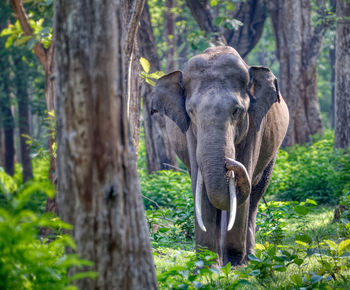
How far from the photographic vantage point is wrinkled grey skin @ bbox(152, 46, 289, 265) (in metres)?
5.66

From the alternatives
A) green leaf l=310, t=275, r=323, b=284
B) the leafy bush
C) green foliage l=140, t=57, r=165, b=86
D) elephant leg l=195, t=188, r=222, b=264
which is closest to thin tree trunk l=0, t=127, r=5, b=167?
the leafy bush

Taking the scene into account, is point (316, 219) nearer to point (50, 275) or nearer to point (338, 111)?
point (338, 111)

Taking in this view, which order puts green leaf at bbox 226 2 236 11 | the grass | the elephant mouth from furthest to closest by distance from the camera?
green leaf at bbox 226 2 236 11
the elephant mouth
the grass

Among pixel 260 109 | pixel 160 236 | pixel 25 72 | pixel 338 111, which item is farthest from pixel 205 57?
pixel 25 72

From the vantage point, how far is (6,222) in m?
2.94

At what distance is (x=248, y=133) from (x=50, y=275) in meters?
3.80

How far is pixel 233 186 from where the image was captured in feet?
18.5

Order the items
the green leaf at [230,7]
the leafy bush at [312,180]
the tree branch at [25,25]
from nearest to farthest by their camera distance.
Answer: the tree branch at [25,25], the leafy bush at [312,180], the green leaf at [230,7]

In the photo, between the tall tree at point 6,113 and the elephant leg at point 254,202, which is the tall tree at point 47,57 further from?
the tall tree at point 6,113

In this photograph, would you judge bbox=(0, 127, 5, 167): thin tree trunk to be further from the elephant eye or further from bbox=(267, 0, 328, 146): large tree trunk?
the elephant eye

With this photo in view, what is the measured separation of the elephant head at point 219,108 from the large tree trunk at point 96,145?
210 cm

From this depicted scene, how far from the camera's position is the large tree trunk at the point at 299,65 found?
58.8 ft

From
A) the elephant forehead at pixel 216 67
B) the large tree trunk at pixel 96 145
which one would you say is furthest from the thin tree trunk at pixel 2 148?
the large tree trunk at pixel 96 145

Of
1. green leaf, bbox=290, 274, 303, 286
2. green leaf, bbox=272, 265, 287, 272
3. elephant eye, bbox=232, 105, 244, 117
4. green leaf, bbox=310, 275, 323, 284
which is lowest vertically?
green leaf, bbox=290, 274, 303, 286
